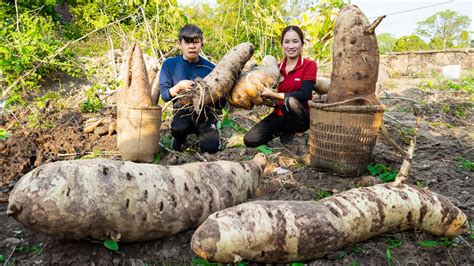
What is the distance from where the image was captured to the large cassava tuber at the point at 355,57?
8.61ft

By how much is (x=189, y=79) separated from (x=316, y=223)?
2211mm

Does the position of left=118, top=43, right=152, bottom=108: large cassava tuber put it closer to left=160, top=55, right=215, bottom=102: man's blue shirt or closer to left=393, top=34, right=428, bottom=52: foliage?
left=160, top=55, right=215, bottom=102: man's blue shirt

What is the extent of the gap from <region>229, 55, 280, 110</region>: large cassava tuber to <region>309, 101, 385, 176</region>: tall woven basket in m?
0.57

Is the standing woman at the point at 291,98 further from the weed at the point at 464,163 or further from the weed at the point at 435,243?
the weed at the point at 435,243

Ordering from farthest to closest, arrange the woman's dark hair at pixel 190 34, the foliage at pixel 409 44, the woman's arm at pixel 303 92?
1. the foliage at pixel 409 44
2. the woman's dark hair at pixel 190 34
3. the woman's arm at pixel 303 92

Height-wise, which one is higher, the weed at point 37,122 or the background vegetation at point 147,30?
the background vegetation at point 147,30

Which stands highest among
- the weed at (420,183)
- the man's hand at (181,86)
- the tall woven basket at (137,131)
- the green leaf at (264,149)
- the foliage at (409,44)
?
the foliage at (409,44)

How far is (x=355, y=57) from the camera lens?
2.63 m

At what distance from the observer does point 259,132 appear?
11.9 ft

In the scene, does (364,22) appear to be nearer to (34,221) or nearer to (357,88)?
(357,88)

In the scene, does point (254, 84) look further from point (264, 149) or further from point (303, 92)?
point (264, 149)

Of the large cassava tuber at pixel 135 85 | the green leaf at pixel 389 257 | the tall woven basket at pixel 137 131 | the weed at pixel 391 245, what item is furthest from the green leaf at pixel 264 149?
the green leaf at pixel 389 257

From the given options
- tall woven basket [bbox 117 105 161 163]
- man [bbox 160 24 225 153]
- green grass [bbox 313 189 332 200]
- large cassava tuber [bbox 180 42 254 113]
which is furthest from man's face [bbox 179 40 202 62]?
green grass [bbox 313 189 332 200]

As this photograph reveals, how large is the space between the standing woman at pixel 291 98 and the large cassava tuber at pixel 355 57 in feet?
1.71
